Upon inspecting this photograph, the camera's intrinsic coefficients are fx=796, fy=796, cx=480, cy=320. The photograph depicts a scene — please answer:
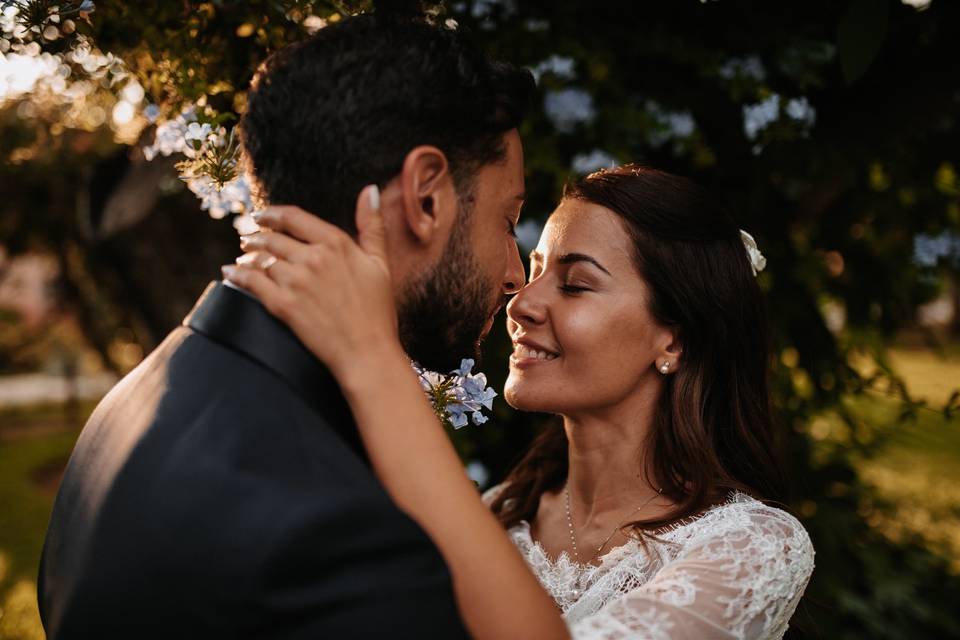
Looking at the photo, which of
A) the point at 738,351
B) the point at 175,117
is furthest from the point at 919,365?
the point at 175,117

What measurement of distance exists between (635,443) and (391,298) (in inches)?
48.1

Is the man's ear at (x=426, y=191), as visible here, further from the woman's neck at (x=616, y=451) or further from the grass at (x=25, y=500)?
the grass at (x=25, y=500)

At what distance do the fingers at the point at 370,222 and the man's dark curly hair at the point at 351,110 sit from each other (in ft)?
0.09

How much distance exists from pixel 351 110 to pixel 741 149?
6.23ft

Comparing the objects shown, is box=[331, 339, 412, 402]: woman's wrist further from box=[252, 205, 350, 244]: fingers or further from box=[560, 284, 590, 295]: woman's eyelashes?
box=[560, 284, 590, 295]: woman's eyelashes

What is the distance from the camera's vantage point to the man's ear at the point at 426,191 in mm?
1294

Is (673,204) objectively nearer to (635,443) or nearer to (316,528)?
(635,443)

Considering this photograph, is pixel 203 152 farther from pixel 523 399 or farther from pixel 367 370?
pixel 523 399

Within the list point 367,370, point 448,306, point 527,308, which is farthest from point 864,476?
point 367,370

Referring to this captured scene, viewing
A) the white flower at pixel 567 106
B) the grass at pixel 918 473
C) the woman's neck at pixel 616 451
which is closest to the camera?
the woman's neck at pixel 616 451

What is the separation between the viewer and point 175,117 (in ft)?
6.22

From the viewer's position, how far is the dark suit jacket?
3.12 feet

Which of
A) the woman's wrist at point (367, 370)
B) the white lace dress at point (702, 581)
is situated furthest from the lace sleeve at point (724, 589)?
the woman's wrist at point (367, 370)

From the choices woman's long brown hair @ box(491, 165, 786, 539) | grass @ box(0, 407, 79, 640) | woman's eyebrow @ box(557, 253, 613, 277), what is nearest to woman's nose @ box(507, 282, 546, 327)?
woman's eyebrow @ box(557, 253, 613, 277)
